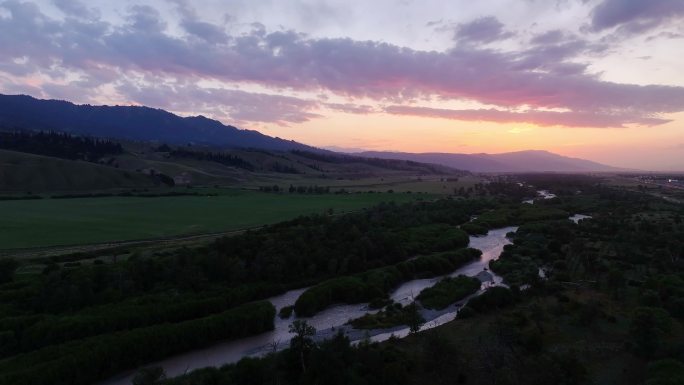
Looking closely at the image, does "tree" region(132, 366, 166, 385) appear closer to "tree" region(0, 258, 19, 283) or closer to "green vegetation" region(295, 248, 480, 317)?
"green vegetation" region(295, 248, 480, 317)

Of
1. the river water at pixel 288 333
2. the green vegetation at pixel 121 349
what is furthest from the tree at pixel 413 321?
the green vegetation at pixel 121 349

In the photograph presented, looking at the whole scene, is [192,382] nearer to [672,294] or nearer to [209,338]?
[209,338]

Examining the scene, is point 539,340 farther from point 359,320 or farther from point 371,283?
point 371,283

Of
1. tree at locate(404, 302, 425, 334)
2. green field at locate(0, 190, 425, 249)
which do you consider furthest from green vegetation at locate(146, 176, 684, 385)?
green field at locate(0, 190, 425, 249)

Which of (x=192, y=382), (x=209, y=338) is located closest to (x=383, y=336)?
(x=209, y=338)

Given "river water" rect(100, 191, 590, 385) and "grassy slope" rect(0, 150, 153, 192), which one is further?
"grassy slope" rect(0, 150, 153, 192)

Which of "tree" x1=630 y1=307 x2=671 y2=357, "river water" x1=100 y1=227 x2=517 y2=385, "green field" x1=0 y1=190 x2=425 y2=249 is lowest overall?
"river water" x1=100 y1=227 x2=517 y2=385

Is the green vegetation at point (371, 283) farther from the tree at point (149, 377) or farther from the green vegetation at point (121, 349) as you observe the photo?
the tree at point (149, 377)
